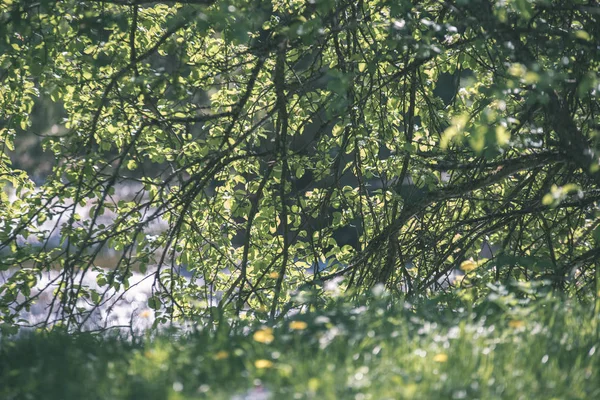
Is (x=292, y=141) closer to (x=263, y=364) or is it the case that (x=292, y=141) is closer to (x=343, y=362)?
(x=343, y=362)

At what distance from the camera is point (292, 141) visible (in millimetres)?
6418

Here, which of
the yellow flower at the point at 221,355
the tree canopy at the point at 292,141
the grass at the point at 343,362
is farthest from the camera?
the tree canopy at the point at 292,141

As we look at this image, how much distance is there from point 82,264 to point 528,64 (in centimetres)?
312

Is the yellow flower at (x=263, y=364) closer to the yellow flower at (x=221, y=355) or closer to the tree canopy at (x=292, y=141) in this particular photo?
the yellow flower at (x=221, y=355)

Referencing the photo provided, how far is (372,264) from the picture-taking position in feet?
21.0

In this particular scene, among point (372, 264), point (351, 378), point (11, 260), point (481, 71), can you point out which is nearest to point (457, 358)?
point (351, 378)

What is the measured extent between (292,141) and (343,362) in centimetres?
357

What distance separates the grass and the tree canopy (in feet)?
4.69

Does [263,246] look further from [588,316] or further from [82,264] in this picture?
[588,316]

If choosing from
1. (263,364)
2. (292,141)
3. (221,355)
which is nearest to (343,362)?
(263,364)

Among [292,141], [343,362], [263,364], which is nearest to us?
[263,364]

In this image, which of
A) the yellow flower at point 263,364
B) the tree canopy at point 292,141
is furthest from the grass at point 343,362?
the tree canopy at point 292,141

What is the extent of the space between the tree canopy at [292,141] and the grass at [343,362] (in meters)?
1.43

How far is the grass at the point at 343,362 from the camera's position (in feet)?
9.00
